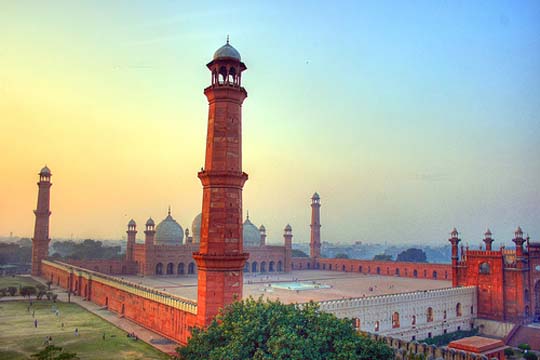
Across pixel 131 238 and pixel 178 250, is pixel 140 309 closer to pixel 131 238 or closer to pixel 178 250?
pixel 178 250

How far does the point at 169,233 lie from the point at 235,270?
37.3 m

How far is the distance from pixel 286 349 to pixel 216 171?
7.87m

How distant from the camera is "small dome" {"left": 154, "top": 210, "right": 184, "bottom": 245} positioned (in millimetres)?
53781

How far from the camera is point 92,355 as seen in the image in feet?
73.7

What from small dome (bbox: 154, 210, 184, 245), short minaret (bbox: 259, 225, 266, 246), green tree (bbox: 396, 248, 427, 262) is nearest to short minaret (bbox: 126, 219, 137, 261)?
small dome (bbox: 154, 210, 184, 245)

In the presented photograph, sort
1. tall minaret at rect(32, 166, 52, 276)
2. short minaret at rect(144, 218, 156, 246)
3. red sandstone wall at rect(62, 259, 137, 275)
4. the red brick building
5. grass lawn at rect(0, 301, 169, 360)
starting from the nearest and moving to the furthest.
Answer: grass lawn at rect(0, 301, 169, 360), the red brick building, short minaret at rect(144, 218, 156, 246), red sandstone wall at rect(62, 259, 137, 275), tall minaret at rect(32, 166, 52, 276)

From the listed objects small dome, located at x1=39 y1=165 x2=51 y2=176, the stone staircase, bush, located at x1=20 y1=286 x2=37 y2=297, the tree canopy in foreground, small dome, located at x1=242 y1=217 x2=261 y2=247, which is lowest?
the stone staircase

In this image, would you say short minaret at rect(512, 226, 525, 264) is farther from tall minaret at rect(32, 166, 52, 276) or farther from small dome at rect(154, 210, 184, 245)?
tall minaret at rect(32, 166, 52, 276)

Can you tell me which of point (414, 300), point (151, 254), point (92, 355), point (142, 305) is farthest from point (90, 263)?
point (414, 300)

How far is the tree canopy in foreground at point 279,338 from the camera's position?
42.1ft

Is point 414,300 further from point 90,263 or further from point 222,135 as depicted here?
point 90,263

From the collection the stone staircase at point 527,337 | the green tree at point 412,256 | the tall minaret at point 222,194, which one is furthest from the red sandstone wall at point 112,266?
the green tree at point 412,256

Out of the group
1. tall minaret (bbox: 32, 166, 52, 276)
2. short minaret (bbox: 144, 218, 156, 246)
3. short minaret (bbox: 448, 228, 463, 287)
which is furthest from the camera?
tall minaret (bbox: 32, 166, 52, 276)

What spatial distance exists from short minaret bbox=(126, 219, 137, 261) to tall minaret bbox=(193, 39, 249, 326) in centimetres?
3644
